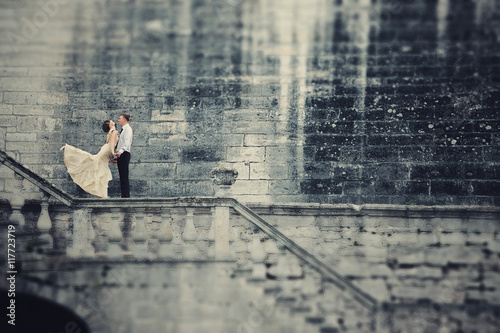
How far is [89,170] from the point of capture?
28.1 feet

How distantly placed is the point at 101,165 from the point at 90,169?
167mm

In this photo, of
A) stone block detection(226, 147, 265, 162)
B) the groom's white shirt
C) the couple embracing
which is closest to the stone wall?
the couple embracing

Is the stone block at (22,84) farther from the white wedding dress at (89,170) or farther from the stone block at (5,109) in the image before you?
the white wedding dress at (89,170)

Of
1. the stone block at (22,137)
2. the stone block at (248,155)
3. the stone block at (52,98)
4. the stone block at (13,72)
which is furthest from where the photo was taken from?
the stone block at (13,72)

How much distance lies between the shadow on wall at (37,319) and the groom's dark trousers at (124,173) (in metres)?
1.81

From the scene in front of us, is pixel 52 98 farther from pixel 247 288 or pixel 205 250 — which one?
pixel 247 288

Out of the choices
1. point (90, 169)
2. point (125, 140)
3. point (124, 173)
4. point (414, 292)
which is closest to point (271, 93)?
point (125, 140)

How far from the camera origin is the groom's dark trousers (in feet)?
27.5

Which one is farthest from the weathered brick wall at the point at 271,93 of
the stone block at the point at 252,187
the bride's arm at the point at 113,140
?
the bride's arm at the point at 113,140

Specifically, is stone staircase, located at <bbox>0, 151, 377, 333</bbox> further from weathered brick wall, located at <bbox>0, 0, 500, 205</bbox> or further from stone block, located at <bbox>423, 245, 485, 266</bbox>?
weathered brick wall, located at <bbox>0, 0, 500, 205</bbox>

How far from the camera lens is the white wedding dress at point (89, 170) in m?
8.48

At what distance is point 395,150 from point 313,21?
2.66 meters

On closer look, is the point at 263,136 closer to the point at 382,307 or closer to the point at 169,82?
the point at 169,82

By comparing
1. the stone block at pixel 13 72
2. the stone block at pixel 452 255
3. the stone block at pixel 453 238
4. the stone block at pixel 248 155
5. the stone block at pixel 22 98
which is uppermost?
the stone block at pixel 13 72
